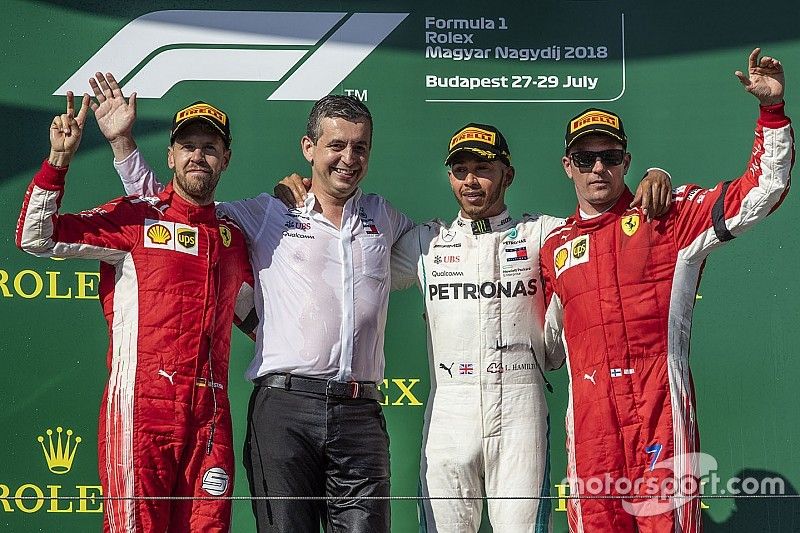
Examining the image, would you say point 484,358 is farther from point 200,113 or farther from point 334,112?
point 200,113

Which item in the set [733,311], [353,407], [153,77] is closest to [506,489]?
[353,407]

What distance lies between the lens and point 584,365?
10.3 ft

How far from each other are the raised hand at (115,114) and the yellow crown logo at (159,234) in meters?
0.35

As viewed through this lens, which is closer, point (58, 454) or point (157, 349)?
point (157, 349)

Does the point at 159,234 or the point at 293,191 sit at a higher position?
the point at 293,191

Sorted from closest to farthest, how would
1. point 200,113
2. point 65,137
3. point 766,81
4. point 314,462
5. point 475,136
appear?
point 766,81
point 65,137
point 314,462
point 200,113
point 475,136

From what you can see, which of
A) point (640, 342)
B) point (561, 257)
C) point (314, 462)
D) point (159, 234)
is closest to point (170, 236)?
point (159, 234)

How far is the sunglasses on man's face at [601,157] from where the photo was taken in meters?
3.19

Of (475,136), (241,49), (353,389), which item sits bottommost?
(353,389)

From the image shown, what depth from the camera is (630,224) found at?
3.15 m

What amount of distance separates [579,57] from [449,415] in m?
1.42

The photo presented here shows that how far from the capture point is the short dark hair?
324cm

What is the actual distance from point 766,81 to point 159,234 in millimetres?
1613

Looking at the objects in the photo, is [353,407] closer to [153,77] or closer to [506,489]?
[506,489]
